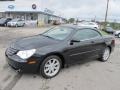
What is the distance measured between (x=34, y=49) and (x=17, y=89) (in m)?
1.07

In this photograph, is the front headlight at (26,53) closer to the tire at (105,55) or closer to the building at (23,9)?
the tire at (105,55)

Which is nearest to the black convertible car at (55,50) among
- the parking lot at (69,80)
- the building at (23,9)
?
the parking lot at (69,80)

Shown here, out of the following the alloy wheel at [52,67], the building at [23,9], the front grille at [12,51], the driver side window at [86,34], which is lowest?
the alloy wheel at [52,67]

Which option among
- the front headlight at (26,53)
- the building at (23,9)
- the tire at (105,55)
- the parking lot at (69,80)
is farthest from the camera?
the building at (23,9)

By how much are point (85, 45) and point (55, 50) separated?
1.27 meters

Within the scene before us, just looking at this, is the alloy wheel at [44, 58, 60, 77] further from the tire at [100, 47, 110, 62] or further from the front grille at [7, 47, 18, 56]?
A: the tire at [100, 47, 110, 62]

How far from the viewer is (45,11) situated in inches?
1736

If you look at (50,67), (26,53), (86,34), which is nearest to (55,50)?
(50,67)

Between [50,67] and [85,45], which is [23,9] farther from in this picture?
[50,67]

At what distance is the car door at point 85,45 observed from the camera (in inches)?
203

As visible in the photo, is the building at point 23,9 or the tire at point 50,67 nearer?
the tire at point 50,67

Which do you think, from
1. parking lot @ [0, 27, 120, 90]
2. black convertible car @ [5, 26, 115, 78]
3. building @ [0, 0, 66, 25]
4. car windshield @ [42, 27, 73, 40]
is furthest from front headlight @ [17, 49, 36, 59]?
building @ [0, 0, 66, 25]

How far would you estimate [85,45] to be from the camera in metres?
5.50

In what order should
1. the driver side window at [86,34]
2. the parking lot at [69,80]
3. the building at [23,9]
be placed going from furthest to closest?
the building at [23,9], the driver side window at [86,34], the parking lot at [69,80]
